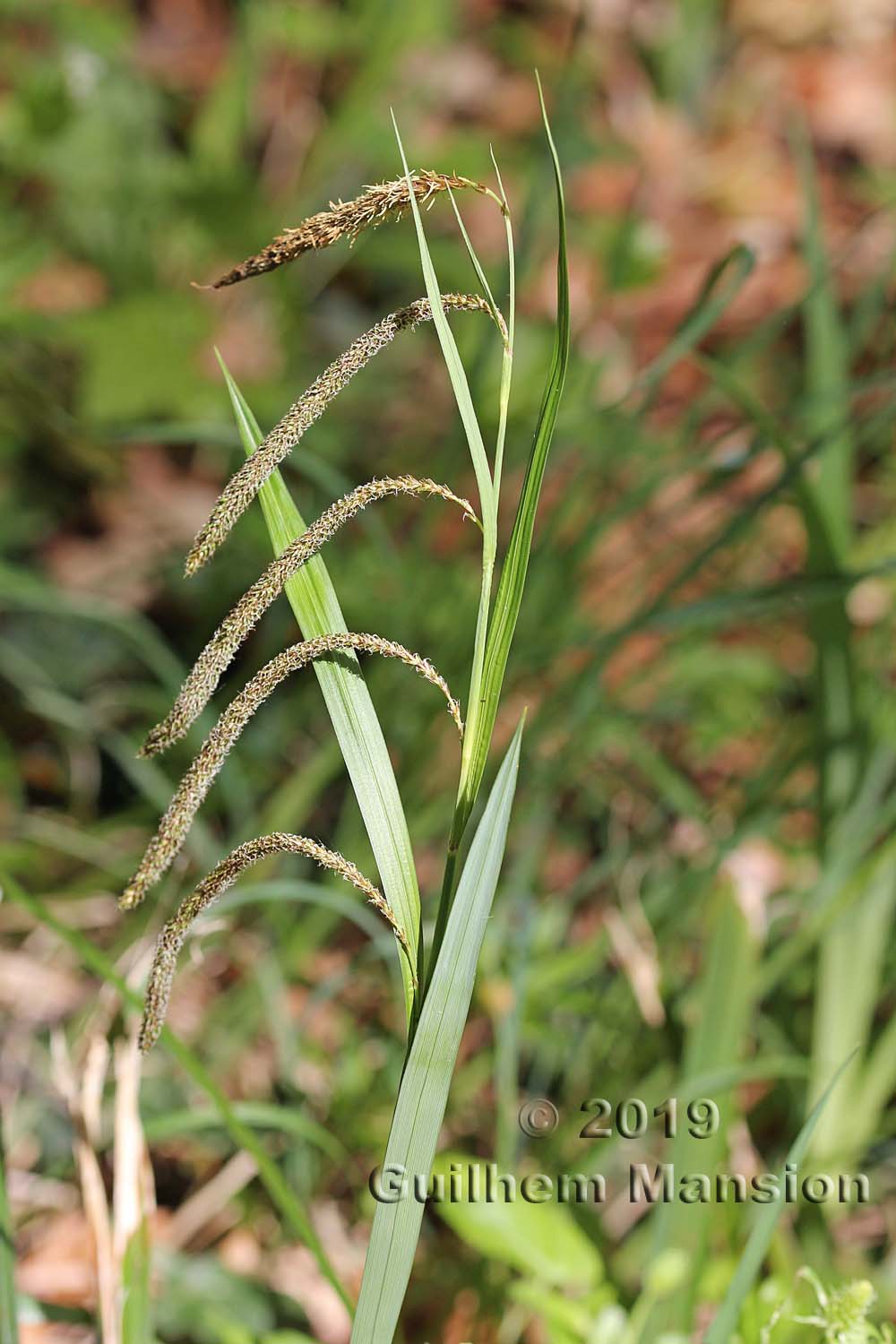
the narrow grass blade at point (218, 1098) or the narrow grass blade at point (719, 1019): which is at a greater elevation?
the narrow grass blade at point (719, 1019)

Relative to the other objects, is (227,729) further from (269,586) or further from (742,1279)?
(742,1279)

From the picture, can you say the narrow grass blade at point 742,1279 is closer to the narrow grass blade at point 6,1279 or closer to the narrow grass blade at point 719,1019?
the narrow grass blade at point 719,1019

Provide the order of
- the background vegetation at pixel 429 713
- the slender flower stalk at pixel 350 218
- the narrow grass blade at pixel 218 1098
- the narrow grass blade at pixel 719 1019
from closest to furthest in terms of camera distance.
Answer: the slender flower stalk at pixel 350 218
the narrow grass blade at pixel 218 1098
the narrow grass blade at pixel 719 1019
the background vegetation at pixel 429 713

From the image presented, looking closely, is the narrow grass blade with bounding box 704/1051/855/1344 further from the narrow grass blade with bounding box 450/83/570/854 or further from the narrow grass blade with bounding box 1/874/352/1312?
the narrow grass blade with bounding box 450/83/570/854

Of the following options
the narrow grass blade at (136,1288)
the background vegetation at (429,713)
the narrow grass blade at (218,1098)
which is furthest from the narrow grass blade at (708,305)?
the narrow grass blade at (136,1288)

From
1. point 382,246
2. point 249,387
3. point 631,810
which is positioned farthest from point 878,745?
point 382,246

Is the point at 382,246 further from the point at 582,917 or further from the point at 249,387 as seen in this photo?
the point at 582,917

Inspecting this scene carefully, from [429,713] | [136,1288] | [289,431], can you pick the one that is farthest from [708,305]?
[136,1288]
